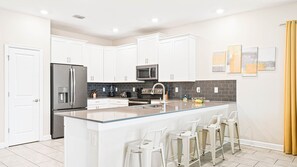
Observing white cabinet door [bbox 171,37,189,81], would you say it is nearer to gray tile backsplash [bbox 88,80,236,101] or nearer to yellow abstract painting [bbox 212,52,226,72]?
gray tile backsplash [bbox 88,80,236,101]

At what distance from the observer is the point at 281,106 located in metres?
4.25

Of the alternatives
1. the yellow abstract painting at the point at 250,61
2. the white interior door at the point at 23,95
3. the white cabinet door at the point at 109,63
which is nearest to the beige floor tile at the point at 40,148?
the white interior door at the point at 23,95

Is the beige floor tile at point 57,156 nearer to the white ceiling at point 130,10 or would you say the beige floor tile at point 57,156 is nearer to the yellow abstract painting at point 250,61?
the white ceiling at point 130,10

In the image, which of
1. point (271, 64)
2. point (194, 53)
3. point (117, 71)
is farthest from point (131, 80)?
point (271, 64)

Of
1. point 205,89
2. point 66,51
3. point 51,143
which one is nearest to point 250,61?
point 205,89

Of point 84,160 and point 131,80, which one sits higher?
point 131,80

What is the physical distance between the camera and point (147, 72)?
5.98 m

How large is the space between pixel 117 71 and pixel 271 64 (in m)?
4.21

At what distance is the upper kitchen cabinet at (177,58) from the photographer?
5.23m

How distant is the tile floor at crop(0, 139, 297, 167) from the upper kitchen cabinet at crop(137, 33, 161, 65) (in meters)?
2.80

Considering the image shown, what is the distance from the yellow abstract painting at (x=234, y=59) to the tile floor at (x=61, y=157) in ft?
5.37

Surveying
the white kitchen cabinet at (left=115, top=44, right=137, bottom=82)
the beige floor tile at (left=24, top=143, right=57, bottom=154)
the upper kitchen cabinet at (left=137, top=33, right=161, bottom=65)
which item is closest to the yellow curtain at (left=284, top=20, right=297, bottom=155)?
the upper kitchen cabinet at (left=137, top=33, right=161, bottom=65)

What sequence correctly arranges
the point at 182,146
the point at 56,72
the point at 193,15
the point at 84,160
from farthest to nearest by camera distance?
the point at 56,72 < the point at 193,15 < the point at 182,146 < the point at 84,160

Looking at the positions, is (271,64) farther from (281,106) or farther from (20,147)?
(20,147)
